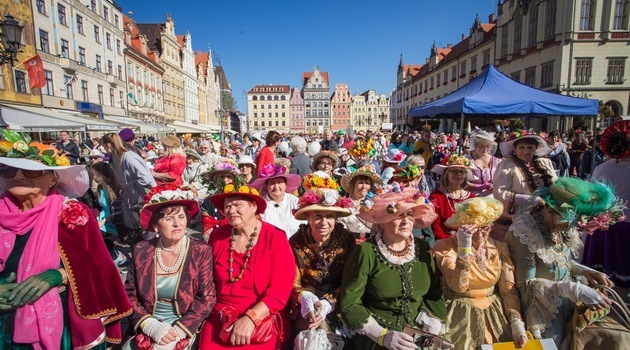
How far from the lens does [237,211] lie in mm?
2387

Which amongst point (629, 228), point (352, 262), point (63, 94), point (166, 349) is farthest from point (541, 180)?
point (63, 94)

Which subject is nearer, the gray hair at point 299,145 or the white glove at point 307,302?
the white glove at point 307,302

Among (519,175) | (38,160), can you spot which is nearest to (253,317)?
(38,160)

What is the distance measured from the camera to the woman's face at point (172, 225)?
2.22m

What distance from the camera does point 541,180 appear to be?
3.52 meters

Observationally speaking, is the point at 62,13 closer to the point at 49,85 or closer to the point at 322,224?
the point at 49,85

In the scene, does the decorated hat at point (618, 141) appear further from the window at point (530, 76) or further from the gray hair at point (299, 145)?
the window at point (530, 76)

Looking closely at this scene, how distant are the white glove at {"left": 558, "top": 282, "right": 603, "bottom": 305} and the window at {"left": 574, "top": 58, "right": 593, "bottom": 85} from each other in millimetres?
27546

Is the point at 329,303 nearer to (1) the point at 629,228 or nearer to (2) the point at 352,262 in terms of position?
(2) the point at 352,262

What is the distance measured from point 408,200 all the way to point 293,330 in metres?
1.40

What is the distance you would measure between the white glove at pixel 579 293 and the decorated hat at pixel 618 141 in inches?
81.5

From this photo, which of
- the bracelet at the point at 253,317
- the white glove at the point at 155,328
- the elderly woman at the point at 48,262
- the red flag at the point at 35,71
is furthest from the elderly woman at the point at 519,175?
the red flag at the point at 35,71

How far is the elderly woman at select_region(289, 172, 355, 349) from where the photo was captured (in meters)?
2.44

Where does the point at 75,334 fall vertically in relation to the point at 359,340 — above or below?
above
